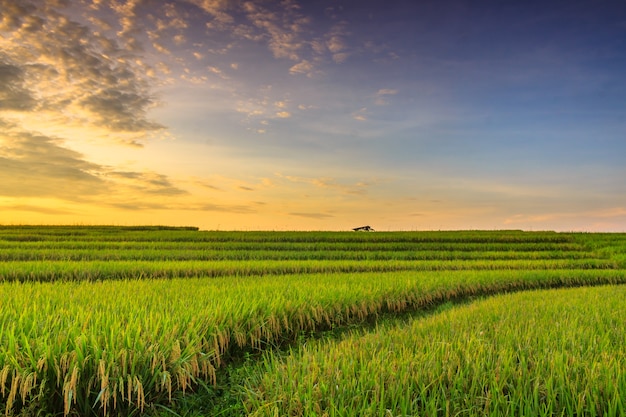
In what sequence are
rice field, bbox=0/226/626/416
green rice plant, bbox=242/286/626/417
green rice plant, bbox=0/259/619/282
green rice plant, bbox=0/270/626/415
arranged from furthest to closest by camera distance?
green rice plant, bbox=0/259/619/282, green rice plant, bbox=0/270/626/415, rice field, bbox=0/226/626/416, green rice plant, bbox=242/286/626/417

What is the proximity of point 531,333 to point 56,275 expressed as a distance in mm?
13080

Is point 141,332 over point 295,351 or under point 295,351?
over

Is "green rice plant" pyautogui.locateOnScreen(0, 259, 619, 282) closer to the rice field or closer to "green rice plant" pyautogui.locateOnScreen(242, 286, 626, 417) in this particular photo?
the rice field

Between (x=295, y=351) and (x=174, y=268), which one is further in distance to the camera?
(x=174, y=268)

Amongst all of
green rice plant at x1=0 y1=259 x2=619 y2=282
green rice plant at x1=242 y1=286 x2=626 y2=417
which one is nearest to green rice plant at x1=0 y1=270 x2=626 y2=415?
green rice plant at x1=242 y1=286 x2=626 y2=417

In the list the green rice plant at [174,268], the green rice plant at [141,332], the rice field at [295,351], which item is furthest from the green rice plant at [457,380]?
the green rice plant at [174,268]

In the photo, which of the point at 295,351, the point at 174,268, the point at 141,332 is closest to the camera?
the point at 141,332

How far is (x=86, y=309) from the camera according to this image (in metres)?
6.56

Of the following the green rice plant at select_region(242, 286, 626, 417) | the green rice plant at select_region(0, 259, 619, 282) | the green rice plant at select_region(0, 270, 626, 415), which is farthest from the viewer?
the green rice plant at select_region(0, 259, 619, 282)

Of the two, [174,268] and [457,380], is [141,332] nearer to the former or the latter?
[457,380]

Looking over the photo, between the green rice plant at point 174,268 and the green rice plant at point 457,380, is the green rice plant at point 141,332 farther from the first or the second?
the green rice plant at point 174,268

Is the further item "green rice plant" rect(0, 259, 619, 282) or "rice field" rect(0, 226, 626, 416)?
"green rice plant" rect(0, 259, 619, 282)

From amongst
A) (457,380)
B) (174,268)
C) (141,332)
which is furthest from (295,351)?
(174,268)

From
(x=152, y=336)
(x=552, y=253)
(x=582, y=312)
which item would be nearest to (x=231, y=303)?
(x=152, y=336)
